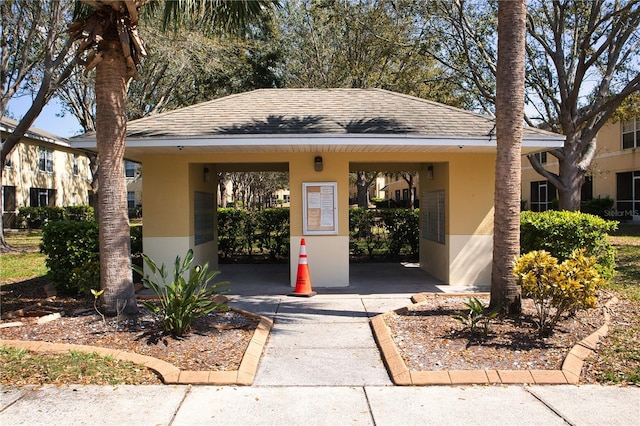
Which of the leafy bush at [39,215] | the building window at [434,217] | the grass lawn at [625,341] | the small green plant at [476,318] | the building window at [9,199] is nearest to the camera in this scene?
the grass lawn at [625,341]

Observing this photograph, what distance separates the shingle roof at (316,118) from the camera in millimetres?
9070

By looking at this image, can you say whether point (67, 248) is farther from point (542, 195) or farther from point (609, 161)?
point (542, 195)

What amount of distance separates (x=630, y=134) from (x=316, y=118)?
2521cm

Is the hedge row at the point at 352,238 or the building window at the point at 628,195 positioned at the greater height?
the building window at the point at 628,195

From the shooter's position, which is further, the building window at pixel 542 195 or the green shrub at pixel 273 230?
the building window at pixel 542 195

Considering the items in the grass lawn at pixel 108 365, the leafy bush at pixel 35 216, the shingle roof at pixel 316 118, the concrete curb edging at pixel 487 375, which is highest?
the shingle roof at pixel 316 118

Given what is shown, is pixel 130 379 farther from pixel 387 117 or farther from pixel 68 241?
pixel 387 117

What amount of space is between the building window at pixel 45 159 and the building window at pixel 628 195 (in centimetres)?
3674

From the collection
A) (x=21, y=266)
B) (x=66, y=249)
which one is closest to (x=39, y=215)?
(x=21, y=266)

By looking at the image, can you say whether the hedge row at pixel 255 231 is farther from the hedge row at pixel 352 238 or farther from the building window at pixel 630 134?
the building window at pixel 630 134

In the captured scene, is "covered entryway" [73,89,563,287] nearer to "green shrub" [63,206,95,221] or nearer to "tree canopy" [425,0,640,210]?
"tree canopy" [425,0,640,210]

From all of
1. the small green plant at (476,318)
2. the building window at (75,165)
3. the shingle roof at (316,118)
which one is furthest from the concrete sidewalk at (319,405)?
Result: the building window at (75,165)

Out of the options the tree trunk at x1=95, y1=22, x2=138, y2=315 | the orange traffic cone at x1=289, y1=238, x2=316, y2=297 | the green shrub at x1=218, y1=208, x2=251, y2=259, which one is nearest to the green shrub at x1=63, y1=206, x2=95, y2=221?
the green shrub at x1=218, y1=208, x2=251, y2=259

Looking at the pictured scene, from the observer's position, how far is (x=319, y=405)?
444cm
